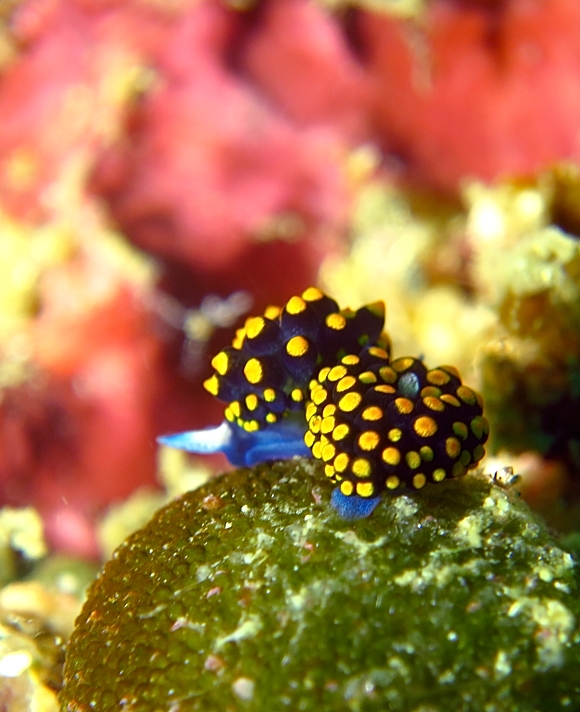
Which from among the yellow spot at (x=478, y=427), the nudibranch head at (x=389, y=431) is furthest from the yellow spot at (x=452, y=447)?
the yellow spot at (x=478, y=427)

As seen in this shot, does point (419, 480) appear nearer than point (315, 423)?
Yes

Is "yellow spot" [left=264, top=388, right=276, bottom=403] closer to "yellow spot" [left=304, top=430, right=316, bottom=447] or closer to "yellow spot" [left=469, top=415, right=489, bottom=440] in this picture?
"yellow spot" [left=304, top=430, right=316, bottom=447]

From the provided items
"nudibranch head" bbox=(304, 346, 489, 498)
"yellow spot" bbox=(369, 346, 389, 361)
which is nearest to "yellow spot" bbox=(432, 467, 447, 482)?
"nudibranch head" bbox=(304, 346, 489, 498)

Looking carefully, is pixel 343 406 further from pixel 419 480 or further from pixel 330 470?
pixel 419 480

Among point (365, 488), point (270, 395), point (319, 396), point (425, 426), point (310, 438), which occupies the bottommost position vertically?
point (365, 488)

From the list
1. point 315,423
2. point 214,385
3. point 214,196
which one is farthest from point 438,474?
point 214,196

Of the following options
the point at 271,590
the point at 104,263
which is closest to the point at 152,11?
the point at 104,263

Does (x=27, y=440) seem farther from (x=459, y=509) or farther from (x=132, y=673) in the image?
(x=459, y=509)

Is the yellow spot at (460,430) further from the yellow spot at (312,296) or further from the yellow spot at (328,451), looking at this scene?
the yellow spot at (312,296)
